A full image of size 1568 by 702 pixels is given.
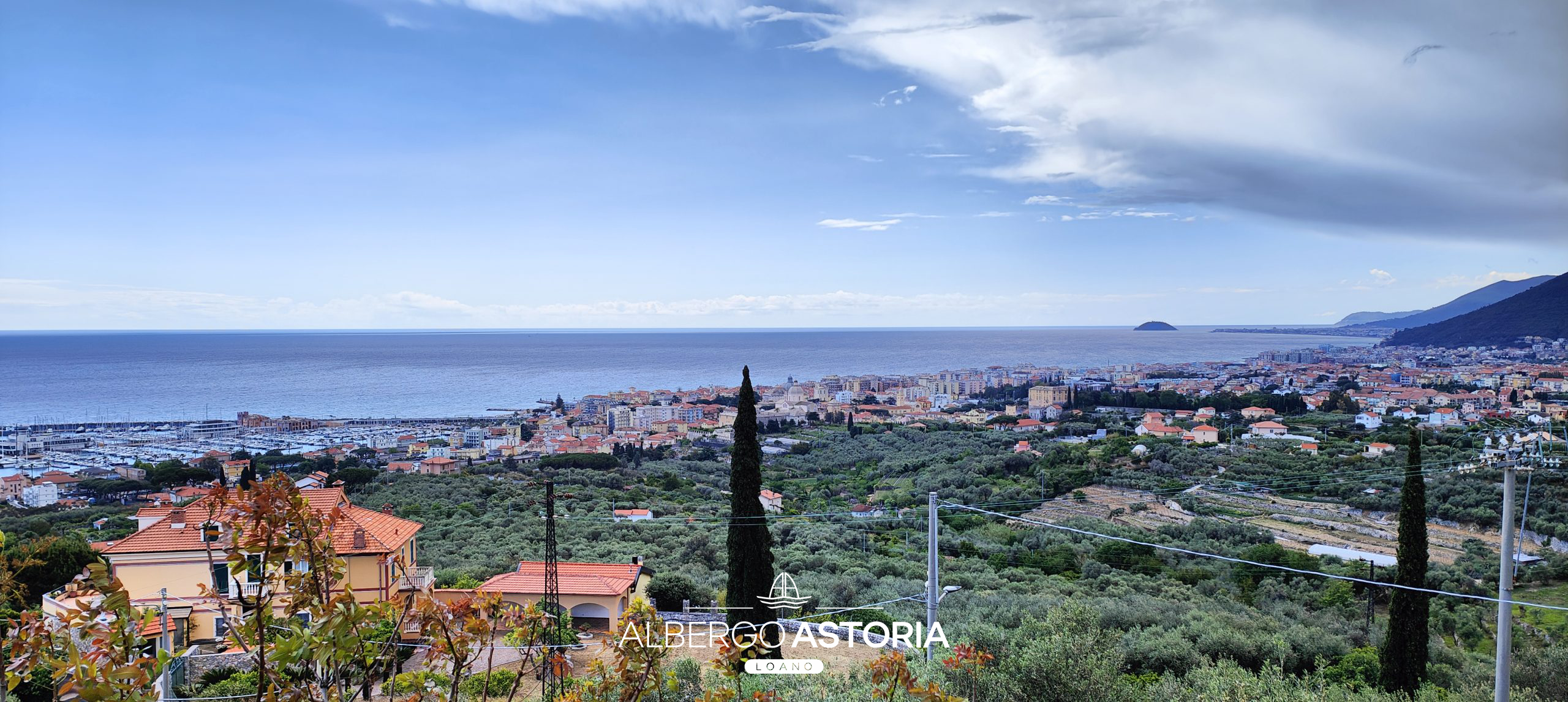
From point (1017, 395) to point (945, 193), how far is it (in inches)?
973

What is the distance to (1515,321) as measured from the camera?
41125mm

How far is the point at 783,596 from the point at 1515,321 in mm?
51850

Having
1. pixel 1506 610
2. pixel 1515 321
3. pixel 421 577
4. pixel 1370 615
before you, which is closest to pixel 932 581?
pixel 1506 610

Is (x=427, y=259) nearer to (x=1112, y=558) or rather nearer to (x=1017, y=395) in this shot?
(x=1017, y=395)

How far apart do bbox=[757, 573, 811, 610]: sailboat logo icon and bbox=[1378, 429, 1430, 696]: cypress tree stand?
6.89 metres

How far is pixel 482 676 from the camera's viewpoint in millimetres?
8477

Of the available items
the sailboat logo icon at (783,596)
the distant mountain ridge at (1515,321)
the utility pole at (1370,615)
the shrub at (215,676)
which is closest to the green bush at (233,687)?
the shrub at (215,676)

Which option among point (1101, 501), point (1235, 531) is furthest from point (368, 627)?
point (1101, 501)

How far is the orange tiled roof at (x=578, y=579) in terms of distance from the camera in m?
11.0

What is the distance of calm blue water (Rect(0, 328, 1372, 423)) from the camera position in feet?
209

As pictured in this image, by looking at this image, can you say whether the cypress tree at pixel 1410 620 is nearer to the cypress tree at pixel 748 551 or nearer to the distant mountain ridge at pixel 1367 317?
the cypress tree at pixel 748 551

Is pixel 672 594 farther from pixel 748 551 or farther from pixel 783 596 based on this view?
pixel 748 551

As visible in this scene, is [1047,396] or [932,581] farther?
[1047,396]

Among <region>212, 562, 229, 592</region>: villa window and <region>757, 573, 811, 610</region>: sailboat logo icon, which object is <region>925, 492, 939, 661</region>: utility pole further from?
<region>212, 562, 229, 592</region>: villa window
